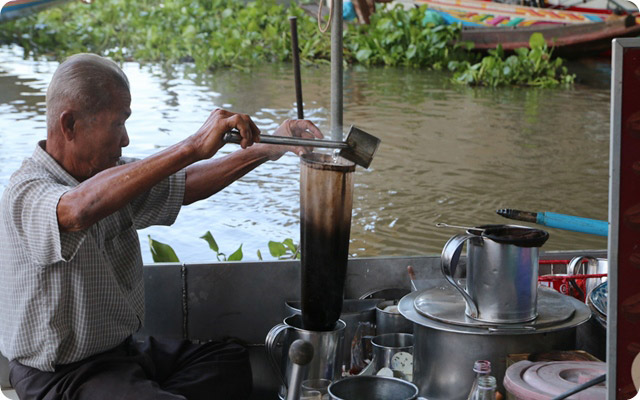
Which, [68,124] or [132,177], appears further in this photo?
[68,124]

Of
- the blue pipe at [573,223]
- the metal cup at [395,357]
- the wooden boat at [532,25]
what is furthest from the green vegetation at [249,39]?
the metal cup at [395,357]

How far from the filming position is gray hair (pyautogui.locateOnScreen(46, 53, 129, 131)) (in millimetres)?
2086

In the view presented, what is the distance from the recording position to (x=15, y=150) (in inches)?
247

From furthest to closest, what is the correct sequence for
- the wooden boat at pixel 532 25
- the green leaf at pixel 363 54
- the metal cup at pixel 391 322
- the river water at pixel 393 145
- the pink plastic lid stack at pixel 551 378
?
the wooden boat at pixel 532 25 → the green leaf at pixel 363 54 → the river water at pixel 393 145 → the metal cup at pixel 391 322 → the pink plastic lid stack at pixel 551 378

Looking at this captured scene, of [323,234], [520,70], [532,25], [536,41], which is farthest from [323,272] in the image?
[532,25]

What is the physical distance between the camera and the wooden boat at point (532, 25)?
1115cm

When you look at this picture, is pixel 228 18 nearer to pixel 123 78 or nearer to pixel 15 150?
pixel 15 150

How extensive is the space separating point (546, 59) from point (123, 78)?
9.09 m

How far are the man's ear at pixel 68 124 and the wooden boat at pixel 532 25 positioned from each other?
31.9 ft

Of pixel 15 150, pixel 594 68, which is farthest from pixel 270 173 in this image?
pixel 594 68

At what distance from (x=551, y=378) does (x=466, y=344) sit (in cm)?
22

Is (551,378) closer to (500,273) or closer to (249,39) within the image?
(500,273)

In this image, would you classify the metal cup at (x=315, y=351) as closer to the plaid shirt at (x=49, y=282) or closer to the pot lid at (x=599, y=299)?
the plaid shirt at (x=49, y=282)

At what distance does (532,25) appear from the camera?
11602mm
